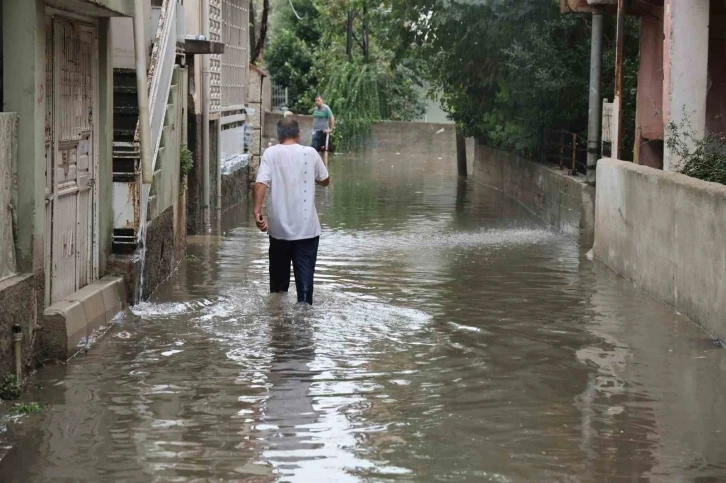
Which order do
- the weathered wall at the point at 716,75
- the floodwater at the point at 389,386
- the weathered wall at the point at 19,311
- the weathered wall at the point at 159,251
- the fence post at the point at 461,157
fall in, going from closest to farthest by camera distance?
the floodwater at the point at 389,386, the weathered wall at the point at 19,311, the weathered wall at the point at 159,251, the weathered wall at the point at 716,75, the fence post at the point at 461,157

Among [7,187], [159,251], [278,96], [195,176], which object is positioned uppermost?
[278,96]

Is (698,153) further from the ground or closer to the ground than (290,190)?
further from the ground

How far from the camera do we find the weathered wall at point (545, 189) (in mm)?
17656

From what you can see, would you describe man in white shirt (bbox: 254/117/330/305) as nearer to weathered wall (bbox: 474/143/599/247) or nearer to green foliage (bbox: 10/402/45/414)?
green foliage (bbox: 10/402/45/414)

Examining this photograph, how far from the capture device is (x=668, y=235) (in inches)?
458

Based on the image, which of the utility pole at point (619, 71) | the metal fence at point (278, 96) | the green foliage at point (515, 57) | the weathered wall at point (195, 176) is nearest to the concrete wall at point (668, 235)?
the utility pole at point (619, 71)

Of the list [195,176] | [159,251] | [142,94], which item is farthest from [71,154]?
[195,176]

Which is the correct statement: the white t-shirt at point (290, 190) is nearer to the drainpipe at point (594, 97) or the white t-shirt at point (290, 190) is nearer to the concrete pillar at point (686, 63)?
the concrete pillar at point (686, 63)

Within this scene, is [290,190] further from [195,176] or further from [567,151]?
[567,151]

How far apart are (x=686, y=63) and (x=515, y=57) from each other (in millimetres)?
8241

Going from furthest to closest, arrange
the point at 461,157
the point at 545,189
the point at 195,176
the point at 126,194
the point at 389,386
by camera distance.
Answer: the point at 461,157
the point at 545,189
the point at 195,176
the point at 126,194
the point at 389,386

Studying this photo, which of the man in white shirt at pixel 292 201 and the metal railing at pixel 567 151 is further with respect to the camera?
the metal railing at pixel 567 151

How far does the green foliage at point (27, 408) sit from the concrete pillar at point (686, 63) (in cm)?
810

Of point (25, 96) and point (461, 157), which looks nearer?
point (25, 96)
